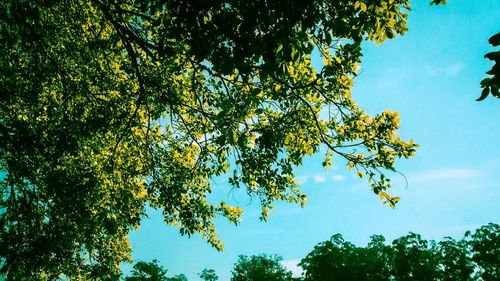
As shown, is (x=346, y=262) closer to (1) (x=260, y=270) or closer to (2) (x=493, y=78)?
(1) (x=260, y=270)

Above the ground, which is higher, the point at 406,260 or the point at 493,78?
the point at 406,260

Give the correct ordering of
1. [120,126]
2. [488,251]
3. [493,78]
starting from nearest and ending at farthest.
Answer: [493,78], [120,126], [488,251]

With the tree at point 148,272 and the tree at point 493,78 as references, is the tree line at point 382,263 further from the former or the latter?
the tree at point 493,78

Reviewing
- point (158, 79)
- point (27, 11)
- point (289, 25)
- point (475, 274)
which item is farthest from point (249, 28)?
point (475, 274)

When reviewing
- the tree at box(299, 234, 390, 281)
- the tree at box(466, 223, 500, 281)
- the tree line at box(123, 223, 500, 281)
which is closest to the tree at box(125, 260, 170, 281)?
the tree line at box(123, 223, 500, 281)

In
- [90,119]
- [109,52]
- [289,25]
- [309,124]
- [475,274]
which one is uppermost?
[475,274]

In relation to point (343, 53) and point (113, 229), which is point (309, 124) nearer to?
point (343, 53)

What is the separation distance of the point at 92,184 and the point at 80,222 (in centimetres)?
186

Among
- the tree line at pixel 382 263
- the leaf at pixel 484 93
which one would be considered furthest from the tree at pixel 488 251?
the leaf at pixel 484 93

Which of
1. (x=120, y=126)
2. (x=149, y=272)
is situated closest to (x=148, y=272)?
(x=149, y=272)

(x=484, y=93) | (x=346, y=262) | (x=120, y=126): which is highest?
(x=346, y=262)

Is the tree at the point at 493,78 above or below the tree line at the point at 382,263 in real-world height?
below

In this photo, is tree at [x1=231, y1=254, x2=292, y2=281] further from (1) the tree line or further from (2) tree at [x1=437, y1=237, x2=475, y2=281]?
(2) tree at [x1=437, y1=237, x2=475, y2=281]

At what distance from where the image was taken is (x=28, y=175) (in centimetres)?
984
